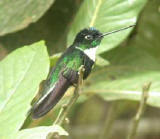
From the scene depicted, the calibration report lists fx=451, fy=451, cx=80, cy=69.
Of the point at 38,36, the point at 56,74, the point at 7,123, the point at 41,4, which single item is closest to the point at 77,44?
the point at 56,74

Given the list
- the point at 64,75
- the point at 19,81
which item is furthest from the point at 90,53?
the point at 19,81

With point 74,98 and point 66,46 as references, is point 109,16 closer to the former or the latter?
point 66,46

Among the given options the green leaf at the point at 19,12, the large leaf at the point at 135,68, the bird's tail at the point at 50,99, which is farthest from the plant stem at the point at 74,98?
the green leaf at the point at 19,12

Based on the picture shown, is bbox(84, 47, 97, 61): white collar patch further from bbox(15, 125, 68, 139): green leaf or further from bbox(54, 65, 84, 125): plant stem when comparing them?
bbox(15, 125, 68, 139): green leaf

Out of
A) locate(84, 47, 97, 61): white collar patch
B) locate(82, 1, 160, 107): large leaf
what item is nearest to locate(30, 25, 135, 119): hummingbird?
locate(84, 47, 97, 61): white collar patch

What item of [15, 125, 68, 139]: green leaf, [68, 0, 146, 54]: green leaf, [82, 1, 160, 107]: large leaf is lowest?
[82, 1, 160, 107]: large leaf

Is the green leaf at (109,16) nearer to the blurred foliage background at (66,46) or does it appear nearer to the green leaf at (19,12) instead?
the blurred foliage background at (66,46)

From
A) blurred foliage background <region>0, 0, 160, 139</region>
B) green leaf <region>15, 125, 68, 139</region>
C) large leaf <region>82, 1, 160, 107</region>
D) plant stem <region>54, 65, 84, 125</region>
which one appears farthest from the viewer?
large leaf <region>82, 1, 160, 107</region>

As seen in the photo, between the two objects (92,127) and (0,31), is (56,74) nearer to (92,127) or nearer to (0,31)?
(0,31)
